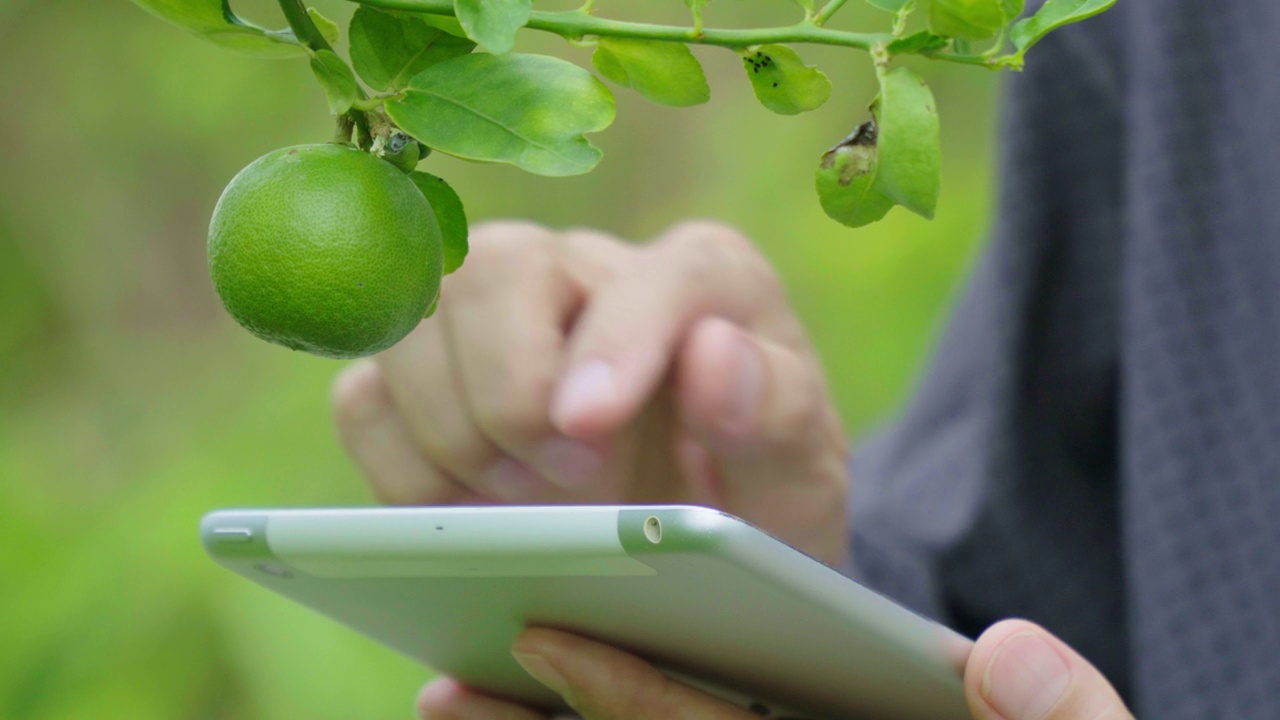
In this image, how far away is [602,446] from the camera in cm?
68

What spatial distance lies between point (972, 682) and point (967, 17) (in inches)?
10.9

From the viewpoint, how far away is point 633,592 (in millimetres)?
383

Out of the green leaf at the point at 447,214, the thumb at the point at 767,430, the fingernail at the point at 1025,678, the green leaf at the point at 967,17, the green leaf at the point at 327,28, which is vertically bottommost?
the fingernail at the point at 1025,678

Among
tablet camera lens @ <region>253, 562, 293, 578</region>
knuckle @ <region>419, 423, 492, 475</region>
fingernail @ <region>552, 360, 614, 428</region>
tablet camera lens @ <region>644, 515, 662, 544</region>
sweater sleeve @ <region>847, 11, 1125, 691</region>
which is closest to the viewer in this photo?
tablet camera lens @ <region>644, 515, 662, 544</region>

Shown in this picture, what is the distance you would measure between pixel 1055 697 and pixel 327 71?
341 millimetres

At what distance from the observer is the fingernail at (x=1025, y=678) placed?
41cm

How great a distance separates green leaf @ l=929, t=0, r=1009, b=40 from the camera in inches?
7.8

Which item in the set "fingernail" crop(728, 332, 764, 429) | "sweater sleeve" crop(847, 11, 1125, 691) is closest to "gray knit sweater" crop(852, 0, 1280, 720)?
"sweater sleeve" crop(847, 11, 1125, 691)

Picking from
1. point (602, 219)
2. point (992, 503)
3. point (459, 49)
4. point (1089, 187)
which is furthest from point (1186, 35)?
point (602, 219)

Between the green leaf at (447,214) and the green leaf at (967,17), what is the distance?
0.32 ft

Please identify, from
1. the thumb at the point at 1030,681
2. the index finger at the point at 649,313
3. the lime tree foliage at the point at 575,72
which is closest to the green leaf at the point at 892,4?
the lime tree foliage at the point at 575,72

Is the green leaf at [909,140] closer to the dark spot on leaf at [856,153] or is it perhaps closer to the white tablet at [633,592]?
the dark spot on leaf at [856,153]

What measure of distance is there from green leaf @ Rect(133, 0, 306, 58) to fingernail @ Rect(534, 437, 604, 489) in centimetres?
45

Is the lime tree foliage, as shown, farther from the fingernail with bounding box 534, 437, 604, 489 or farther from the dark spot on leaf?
the fingernail with bounding box 534, 437, 604, 489
